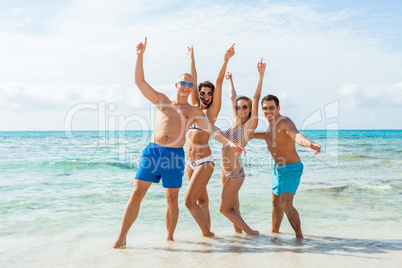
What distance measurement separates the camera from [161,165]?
198 inches

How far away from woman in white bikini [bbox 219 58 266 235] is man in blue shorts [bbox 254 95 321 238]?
233 millimetres

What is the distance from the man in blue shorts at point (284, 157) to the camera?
5.38m

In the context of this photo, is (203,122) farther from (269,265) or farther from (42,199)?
(42,199)

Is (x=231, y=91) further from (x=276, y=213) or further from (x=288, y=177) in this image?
(x=276, y=213)

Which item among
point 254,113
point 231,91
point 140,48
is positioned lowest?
point 254,113

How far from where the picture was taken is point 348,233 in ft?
19.6

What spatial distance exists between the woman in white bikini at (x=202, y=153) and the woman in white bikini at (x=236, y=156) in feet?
0.87

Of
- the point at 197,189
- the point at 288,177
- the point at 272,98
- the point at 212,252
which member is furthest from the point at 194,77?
the point at 212,252

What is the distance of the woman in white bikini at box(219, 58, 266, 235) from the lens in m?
5.46

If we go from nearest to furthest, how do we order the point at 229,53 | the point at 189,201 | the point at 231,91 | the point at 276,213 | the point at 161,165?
the point at 161,165
the point at 189,201
the point at 229,53
the point at 276,213
the point at 231,91

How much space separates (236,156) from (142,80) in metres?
1.77

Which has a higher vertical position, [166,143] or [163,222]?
[166,143]

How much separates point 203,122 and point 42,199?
18.3 feet

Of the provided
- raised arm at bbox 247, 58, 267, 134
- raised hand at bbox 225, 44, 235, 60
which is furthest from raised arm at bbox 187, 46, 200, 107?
raised arm at bbox 247, 58, 267, 134
